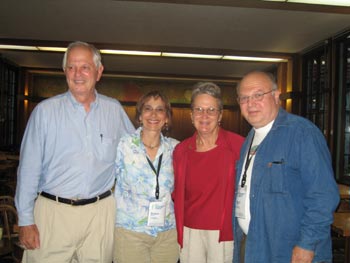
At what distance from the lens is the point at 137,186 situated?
2016mm

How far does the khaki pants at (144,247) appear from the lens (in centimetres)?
198

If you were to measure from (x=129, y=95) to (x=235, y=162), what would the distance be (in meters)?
10.6

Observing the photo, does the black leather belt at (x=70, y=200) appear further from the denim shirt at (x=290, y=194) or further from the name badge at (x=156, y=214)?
the denim shirt at (x=290, y=194)

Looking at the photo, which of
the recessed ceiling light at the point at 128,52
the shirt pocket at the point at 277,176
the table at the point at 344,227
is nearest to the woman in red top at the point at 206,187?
the shirt pocket at the point at 277,176

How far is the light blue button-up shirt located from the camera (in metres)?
1.87

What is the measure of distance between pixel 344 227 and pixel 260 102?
167 cm

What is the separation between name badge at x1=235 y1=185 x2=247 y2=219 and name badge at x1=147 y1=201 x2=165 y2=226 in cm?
44

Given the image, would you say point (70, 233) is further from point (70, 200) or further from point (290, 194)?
point (290, 194)

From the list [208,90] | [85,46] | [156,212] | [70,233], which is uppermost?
[85,46]

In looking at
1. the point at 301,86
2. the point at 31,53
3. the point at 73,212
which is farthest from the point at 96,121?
the point at 31,53

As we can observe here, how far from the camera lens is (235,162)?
2.09m

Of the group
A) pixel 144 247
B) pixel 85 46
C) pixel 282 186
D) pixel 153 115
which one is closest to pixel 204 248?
pixel 144 247

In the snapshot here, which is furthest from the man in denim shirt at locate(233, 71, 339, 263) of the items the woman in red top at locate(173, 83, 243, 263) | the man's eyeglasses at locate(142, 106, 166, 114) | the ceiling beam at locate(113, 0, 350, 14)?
the ceiling beam at locate(113, 0, 350, 14)

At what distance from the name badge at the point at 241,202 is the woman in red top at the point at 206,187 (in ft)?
0.59
